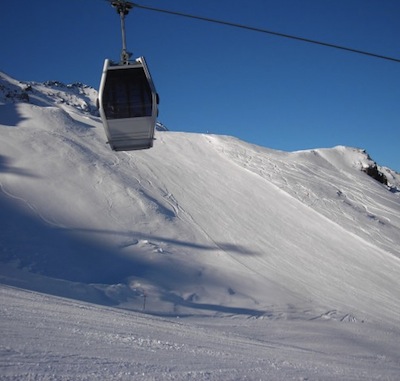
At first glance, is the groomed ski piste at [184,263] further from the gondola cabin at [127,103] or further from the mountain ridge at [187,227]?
the gondola cabin at [127,103]

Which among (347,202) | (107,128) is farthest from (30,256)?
(347,202)

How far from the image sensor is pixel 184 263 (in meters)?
14.9

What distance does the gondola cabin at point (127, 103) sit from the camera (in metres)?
7.09

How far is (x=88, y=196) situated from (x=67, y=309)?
38.0 feet

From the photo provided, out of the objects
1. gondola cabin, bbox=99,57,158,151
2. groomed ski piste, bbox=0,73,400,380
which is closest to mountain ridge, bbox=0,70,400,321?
groomed ski piste, bbox=0,73,400,380

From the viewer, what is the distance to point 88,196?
18172 mm

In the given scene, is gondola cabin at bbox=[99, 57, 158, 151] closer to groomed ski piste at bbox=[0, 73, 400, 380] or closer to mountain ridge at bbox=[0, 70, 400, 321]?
groomed ski piste at bbox=[0, 73, 400, 380]

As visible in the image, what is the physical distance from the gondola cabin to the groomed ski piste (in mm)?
3360

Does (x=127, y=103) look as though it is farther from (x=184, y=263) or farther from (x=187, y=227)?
(x=187, y=227)

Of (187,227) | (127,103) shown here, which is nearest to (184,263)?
(187,227)

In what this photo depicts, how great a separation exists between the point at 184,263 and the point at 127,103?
8913mm

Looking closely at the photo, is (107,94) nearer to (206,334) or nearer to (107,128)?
(107,128)

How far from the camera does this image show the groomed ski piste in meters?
5.17

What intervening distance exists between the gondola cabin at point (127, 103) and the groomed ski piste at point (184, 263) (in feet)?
11.0
